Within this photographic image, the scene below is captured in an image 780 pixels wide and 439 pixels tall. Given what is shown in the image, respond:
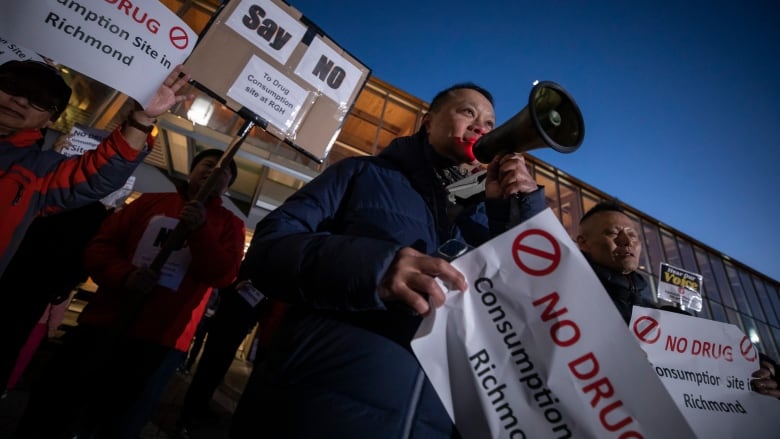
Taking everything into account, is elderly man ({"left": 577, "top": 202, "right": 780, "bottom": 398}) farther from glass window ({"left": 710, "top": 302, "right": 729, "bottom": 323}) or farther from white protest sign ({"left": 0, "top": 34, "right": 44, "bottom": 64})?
glass window ({"left": 710, "top": 302, "right": 729, "bottom": 323})

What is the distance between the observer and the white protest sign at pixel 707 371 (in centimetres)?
136

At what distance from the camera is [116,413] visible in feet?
5.31

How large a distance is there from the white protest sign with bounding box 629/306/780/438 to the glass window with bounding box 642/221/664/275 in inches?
470

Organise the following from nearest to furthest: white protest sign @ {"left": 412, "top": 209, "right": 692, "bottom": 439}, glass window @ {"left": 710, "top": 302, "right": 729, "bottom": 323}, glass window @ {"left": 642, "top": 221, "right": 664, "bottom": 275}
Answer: white protest sign @ {"left": 412, "top": 209, "right": 692, "bottom": 439}
glass window @ {"left": 642, "top": 221, "right": 664, "bottom": 275}
glass window @ {"left": 710, "top": 302, "right": 729, "bottom": 323}

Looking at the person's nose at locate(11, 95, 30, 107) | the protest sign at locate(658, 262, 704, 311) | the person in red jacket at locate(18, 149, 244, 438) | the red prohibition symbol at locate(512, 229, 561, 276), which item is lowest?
the person in red jacket at locate(18, 149, 244, 438)

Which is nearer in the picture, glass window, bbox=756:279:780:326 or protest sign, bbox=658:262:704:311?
protest sign, bbox=658:262:704:311

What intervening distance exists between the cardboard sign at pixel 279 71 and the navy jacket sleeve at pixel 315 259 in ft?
4.24

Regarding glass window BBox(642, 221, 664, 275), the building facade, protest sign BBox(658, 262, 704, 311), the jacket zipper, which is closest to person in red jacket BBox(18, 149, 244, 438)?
the jacket zipper

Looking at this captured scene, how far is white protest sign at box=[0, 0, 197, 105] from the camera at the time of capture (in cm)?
142

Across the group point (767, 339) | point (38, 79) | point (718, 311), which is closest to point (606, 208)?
point (38, 79)

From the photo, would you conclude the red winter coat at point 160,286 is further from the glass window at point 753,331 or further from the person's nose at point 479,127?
the glass window at point 753,331

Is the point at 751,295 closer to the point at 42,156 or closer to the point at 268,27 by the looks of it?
the point at 268,27

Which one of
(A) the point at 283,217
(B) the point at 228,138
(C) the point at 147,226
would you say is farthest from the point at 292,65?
(B) the point at 228,138

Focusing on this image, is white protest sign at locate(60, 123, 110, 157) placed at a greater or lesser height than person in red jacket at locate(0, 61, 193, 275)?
greater
